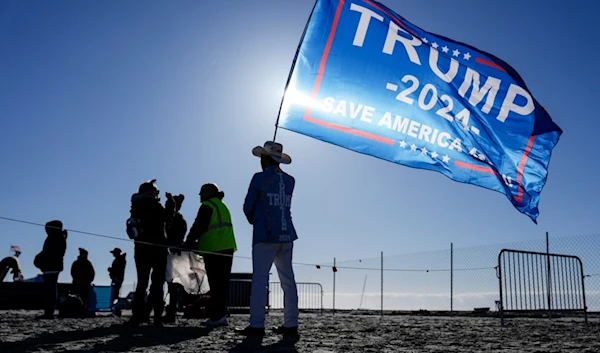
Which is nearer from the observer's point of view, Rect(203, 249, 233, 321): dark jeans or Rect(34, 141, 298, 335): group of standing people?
Rect(34, 141, 298, 335): group of standing people

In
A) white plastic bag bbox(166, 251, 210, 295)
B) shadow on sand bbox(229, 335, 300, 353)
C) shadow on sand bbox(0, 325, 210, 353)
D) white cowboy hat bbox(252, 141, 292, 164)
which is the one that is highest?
white cowboy hat bbox(252, 141, 292, 164)

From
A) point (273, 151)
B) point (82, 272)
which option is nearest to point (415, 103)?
point (273, 151)

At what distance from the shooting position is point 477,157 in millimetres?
Result: 8445

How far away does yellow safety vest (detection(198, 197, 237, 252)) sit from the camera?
24.8 ft

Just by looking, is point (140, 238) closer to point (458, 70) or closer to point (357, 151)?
point (357, 151)

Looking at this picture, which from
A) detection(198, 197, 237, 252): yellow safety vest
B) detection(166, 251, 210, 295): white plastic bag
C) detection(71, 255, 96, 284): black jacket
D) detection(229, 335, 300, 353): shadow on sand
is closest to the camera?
detection(229, 335, 300, 353): shadow on sand

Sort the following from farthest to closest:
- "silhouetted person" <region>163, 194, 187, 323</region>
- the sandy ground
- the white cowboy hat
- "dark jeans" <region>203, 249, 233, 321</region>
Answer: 1. "silhouetted person" <region>163, 194, 187, 323</region>
2. "dark jeans" <region>203, 249, 233, 321</region>
3. the white cowboy hat
4. the sandy ground

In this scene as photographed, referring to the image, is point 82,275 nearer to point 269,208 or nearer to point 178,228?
point 178,228

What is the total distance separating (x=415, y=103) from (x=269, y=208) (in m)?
3.13

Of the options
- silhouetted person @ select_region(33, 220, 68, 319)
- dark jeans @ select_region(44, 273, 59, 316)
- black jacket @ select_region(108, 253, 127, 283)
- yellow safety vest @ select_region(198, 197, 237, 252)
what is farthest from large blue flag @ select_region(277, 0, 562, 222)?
black jacket @ select_region(108, 253, 127, 283)

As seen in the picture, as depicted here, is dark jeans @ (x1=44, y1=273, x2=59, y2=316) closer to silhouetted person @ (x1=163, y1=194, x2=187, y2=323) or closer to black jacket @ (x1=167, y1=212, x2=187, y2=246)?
silhouetted person @ (x1=163, y1=194, x2=187, y2=323)

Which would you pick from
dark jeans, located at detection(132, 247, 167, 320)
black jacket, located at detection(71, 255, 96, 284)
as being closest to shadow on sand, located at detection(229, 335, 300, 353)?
dark jeans, located at detection(132, 247, 167, 320)

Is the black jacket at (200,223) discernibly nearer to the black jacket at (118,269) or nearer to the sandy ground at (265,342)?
the sandy ground at (265,342)

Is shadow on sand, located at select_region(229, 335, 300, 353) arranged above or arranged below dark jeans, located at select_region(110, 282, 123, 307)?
below
